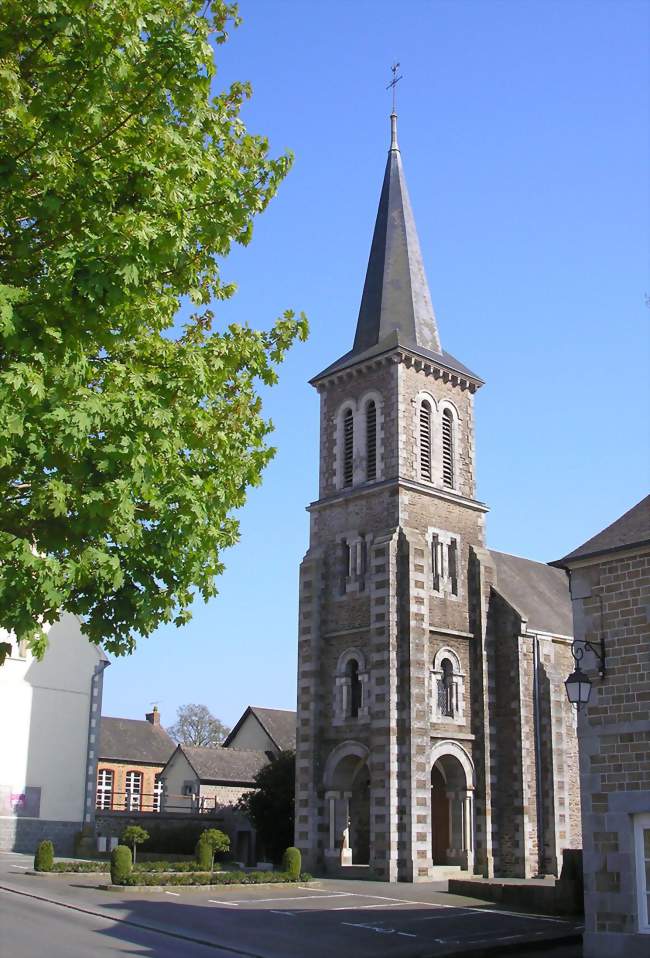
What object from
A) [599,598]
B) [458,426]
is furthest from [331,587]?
[599,598]

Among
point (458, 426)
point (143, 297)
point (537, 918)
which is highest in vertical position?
point (458, 426)

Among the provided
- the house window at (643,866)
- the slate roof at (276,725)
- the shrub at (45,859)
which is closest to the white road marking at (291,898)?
the shrub at (45,859)

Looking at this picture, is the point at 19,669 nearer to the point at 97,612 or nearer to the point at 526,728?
the point at 526,728

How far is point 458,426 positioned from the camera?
36.4 m

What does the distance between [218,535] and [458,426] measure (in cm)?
2617

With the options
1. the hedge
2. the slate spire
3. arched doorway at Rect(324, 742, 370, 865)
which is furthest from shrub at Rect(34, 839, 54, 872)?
the slate spire

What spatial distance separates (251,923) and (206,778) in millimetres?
28463

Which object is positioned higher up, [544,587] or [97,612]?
[544,587]

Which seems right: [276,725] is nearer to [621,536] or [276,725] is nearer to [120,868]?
[120,868]

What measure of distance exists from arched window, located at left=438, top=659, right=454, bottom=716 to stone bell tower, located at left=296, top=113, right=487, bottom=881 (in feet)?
0.15

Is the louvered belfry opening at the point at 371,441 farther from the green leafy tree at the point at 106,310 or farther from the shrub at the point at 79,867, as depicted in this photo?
the green leafy tree at the point at 106,310

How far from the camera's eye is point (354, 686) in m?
32.9

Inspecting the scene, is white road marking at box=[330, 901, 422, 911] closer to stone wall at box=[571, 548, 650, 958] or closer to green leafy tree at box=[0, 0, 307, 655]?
stone wall at box=[571, 548, 650, 958]

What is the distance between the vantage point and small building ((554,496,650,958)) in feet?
45.9
